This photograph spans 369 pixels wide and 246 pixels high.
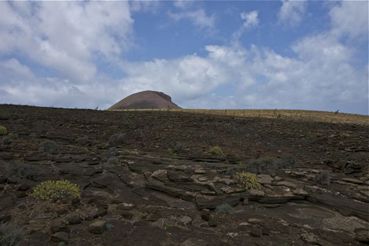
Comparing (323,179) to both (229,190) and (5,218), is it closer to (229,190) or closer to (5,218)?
(229,190)

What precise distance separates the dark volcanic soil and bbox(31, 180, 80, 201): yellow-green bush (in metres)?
0.22

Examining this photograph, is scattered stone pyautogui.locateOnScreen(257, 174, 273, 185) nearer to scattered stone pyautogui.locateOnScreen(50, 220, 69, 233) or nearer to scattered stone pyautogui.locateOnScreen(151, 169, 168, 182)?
scattered stone pyautogui.locateOnScreen(151, 169, 168, 182)

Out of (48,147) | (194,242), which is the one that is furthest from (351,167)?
(48,147)

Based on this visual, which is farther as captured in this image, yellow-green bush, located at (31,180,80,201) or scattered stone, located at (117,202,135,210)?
yellow-green bush, located at (31,180,80,201)

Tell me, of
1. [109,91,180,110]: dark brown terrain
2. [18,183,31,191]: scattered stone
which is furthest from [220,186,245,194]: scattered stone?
[109,91,180,110]: dark brown terrain

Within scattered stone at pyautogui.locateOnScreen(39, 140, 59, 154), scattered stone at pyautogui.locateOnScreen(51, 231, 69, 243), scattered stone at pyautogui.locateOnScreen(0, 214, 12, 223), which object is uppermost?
scattered stone at pyautogui.locateOnScreen(39, 140, 59, 154)

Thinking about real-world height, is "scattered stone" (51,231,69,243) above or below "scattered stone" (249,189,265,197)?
below

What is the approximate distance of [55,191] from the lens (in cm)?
998

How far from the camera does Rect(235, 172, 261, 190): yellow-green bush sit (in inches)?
444

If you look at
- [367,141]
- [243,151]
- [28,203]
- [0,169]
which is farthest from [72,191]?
[367,141]

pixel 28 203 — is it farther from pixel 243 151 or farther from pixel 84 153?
pixel 243 151

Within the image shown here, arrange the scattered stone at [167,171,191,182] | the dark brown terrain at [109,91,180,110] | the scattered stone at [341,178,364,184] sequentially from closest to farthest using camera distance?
the scattered stone at [167,171,191,182] → the scattered stone at [341,178,364,184] → the dark brown terrain at [109,91,180,110]

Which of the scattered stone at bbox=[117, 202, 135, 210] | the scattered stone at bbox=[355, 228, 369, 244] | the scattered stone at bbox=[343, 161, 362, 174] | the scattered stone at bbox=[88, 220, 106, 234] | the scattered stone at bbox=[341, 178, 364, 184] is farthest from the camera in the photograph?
the scattered stone at bbox=[343, 161, 362, 174]

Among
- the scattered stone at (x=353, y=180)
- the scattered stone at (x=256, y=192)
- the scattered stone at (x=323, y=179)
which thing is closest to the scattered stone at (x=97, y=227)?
the scattered stone at (x=256, y=192)
